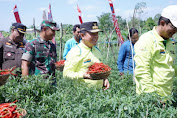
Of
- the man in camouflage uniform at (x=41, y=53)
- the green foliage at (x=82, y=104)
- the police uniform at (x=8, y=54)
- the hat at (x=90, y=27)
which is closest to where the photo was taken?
the green foliage at (x=82, y=104)

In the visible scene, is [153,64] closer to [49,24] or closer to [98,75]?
[98,75]

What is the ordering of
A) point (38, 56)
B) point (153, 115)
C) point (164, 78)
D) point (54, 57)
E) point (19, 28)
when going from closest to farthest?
point (153, 115), point (164, 78), point (38, 56), point (54, 57), point (19, 28)

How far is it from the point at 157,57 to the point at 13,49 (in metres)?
3.17

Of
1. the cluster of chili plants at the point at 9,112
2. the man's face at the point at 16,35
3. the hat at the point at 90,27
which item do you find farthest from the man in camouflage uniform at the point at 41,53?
the man's face at the point at 16,35

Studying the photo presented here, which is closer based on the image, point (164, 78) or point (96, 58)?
point (164, 78)

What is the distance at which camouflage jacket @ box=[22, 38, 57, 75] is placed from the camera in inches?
123

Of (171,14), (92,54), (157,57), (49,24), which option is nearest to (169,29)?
(171,14)

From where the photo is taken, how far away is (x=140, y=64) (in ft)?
7.40

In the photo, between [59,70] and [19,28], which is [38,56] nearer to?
[19,28]

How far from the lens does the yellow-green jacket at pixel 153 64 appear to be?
2.25 meters

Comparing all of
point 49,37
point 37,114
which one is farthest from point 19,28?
point 37,114

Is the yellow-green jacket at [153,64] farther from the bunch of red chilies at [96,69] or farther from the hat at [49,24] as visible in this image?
the hat at [49,24]

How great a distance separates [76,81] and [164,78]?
1251 millimetres

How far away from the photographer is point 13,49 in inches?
169
